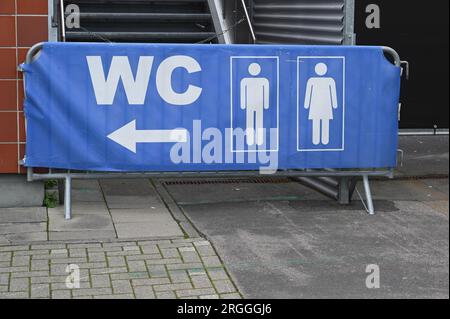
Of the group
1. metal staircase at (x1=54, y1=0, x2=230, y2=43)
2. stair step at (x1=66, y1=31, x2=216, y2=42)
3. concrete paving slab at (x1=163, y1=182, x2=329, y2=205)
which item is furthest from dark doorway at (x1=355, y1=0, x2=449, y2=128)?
concrete paving slab at (x1=163, y1=182, x2=329, y2=205)

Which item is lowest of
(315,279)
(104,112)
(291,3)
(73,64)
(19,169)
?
(315,279)

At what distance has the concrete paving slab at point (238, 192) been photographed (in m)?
7.78

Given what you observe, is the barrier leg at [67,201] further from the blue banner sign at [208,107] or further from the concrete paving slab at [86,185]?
the concrete paving slab at [86,185]

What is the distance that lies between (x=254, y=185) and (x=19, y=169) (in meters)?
2.72

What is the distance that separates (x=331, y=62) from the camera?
7031mm

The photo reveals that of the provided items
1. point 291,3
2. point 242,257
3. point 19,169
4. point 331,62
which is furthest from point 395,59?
point 19,169

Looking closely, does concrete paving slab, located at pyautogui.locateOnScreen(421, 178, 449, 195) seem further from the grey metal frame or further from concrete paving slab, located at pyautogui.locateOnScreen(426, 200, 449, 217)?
the grey metal frame

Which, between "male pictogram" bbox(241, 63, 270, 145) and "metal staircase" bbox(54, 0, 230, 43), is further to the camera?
"metal staircase" bbox(54, 0, 230, 43)

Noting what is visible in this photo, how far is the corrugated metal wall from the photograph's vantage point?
731cm

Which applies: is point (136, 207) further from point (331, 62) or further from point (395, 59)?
point (395, 59)

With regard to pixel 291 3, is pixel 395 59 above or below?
below

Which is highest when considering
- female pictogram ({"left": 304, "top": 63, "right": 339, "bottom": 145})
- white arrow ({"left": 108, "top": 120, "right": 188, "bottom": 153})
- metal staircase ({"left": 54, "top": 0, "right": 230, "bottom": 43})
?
metal staircase ({"left": 54, "top": 0, "right": 230, "bottom": 43})

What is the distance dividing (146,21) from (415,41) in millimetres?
4569

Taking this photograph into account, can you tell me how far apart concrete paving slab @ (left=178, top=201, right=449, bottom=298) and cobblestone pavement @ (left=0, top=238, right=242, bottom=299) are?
0.68 feet
